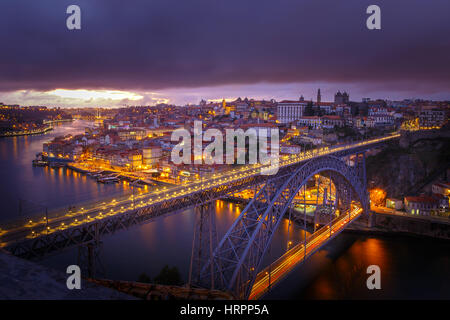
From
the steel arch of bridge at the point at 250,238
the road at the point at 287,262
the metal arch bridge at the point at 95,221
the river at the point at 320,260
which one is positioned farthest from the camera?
the river at the point at 320,260

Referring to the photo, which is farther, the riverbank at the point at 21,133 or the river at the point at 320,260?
the riverbank at the point at 21,133

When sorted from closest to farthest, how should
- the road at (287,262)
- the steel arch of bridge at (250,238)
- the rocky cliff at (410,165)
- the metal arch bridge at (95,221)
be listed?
the metal arch bridge at (95,221) < the steel arch of bridge at (250,238) < the road at (287,262) < the rocky cliff at (410,165)

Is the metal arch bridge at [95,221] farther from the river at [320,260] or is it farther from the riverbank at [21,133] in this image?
the riverbank at [21,133]

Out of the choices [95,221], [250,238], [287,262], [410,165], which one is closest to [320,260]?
[287,262]

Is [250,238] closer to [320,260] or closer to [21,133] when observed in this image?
[320,260]

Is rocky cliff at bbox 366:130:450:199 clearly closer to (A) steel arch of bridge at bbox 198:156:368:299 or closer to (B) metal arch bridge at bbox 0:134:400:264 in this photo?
(A) steel arch of bridge at bbox 198:156:368:299

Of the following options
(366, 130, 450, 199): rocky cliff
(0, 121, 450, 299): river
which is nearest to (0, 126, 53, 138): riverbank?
(0, 121, 450, 299): river

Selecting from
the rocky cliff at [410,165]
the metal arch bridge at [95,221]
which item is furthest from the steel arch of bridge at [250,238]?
the rocky cliff at [410,165]

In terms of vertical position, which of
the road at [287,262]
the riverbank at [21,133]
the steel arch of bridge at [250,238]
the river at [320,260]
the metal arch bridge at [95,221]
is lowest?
the river at [320,260]
